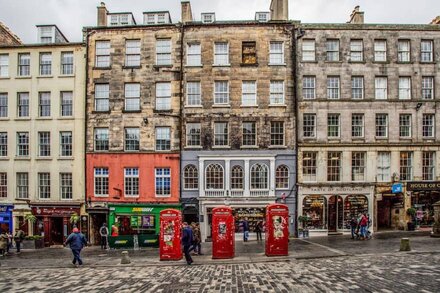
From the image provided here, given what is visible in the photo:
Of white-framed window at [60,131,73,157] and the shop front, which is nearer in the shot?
the shop front

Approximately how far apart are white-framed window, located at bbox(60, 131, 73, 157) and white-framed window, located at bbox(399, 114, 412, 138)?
25.5 m

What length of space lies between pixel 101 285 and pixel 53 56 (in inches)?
940

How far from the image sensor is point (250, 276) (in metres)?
14.4

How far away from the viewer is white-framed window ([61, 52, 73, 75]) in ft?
107

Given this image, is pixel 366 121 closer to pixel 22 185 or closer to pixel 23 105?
pixel 23 105

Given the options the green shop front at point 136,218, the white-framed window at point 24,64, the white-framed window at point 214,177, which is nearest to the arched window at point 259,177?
the white-framed window at point 214,177

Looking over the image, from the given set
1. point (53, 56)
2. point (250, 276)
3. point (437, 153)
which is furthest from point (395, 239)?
point (53, 56)

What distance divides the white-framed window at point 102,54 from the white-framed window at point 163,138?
671 centimetres

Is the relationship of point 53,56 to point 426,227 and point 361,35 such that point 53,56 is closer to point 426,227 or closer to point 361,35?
point 361,35

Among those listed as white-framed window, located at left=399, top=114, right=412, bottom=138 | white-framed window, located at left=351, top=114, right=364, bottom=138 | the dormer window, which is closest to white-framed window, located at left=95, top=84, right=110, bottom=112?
the dormer window

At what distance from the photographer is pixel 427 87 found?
32062mm

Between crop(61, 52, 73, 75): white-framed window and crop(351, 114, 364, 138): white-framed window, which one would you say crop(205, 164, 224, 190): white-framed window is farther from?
crop(61, 52, 73, 75): white-framed window

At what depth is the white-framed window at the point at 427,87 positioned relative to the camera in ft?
105

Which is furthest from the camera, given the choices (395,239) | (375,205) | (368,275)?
(375,205)
